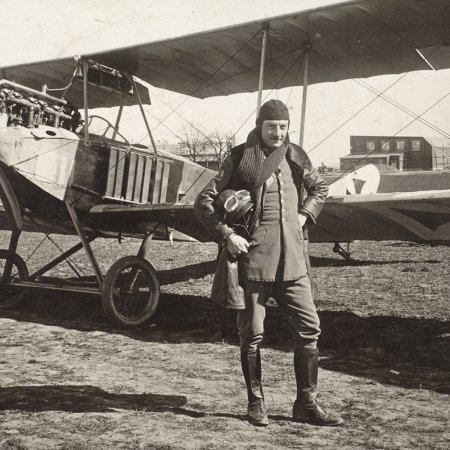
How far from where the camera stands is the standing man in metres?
3.09

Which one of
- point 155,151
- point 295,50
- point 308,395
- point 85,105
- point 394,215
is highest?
point 295,50

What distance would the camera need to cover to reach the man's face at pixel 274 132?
3.14 meters

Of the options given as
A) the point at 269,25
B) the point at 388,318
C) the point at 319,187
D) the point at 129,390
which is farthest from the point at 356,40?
the point at 129,390

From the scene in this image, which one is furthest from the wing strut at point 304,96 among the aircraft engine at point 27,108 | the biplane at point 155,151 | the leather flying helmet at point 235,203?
the leather flying helmet at point 235,203

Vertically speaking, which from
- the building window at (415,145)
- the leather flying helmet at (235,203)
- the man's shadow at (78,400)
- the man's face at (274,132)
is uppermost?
the building window at (415,145)

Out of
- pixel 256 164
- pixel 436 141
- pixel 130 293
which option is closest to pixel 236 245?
pixel 256 164

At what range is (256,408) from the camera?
3037 mm

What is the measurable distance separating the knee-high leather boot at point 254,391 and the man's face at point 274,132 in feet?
3.75

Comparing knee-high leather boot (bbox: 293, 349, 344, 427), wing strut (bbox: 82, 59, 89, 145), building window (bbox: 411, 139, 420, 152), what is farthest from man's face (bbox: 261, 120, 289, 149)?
building window (bbox: 411, 139, 420, 152)

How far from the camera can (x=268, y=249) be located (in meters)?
3.11

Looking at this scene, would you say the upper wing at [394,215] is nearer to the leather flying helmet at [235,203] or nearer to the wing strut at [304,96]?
the wing strut at [304,96]

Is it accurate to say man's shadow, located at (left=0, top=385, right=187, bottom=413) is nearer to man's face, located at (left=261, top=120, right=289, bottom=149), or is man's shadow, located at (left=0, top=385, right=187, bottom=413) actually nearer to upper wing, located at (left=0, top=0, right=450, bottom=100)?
man's face, located at (left=261, top=120, right=289, bottom=149)

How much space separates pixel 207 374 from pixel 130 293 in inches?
88.7

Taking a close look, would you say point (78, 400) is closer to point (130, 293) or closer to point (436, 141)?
point (130, 293)
